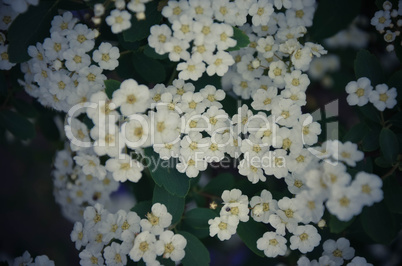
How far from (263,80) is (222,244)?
6.53 ft

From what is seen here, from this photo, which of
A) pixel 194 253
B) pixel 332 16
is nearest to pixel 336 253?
pixel 194 253

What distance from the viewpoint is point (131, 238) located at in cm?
208

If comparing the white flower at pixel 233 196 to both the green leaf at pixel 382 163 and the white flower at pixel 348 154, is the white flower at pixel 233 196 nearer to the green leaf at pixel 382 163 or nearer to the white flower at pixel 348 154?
the white flower at pixel 348 154

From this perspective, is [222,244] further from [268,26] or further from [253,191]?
[268,26]

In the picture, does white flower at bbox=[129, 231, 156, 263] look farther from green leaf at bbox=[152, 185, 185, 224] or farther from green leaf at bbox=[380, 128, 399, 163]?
green leaf at bbox=[380, 128, 399, 163]

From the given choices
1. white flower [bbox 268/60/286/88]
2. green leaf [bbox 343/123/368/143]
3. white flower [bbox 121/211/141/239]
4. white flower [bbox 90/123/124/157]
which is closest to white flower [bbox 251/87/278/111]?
white flower [bbox 268/60/286/88]

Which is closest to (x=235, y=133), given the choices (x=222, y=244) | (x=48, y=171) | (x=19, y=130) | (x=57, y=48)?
(x=57, y=48)

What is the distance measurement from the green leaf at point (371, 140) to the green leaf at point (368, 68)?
0.28 m

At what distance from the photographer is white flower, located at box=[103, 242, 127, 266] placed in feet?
6.89

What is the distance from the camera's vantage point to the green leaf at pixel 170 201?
2.20 metres

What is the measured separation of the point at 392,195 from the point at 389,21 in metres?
1.07

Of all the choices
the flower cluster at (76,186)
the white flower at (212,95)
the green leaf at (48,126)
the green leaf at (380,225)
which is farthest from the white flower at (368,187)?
the green leaf at (48,126)

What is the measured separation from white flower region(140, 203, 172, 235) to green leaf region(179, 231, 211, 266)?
8.0 inches

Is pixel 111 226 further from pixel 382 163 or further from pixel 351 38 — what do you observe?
pixel 351 38
